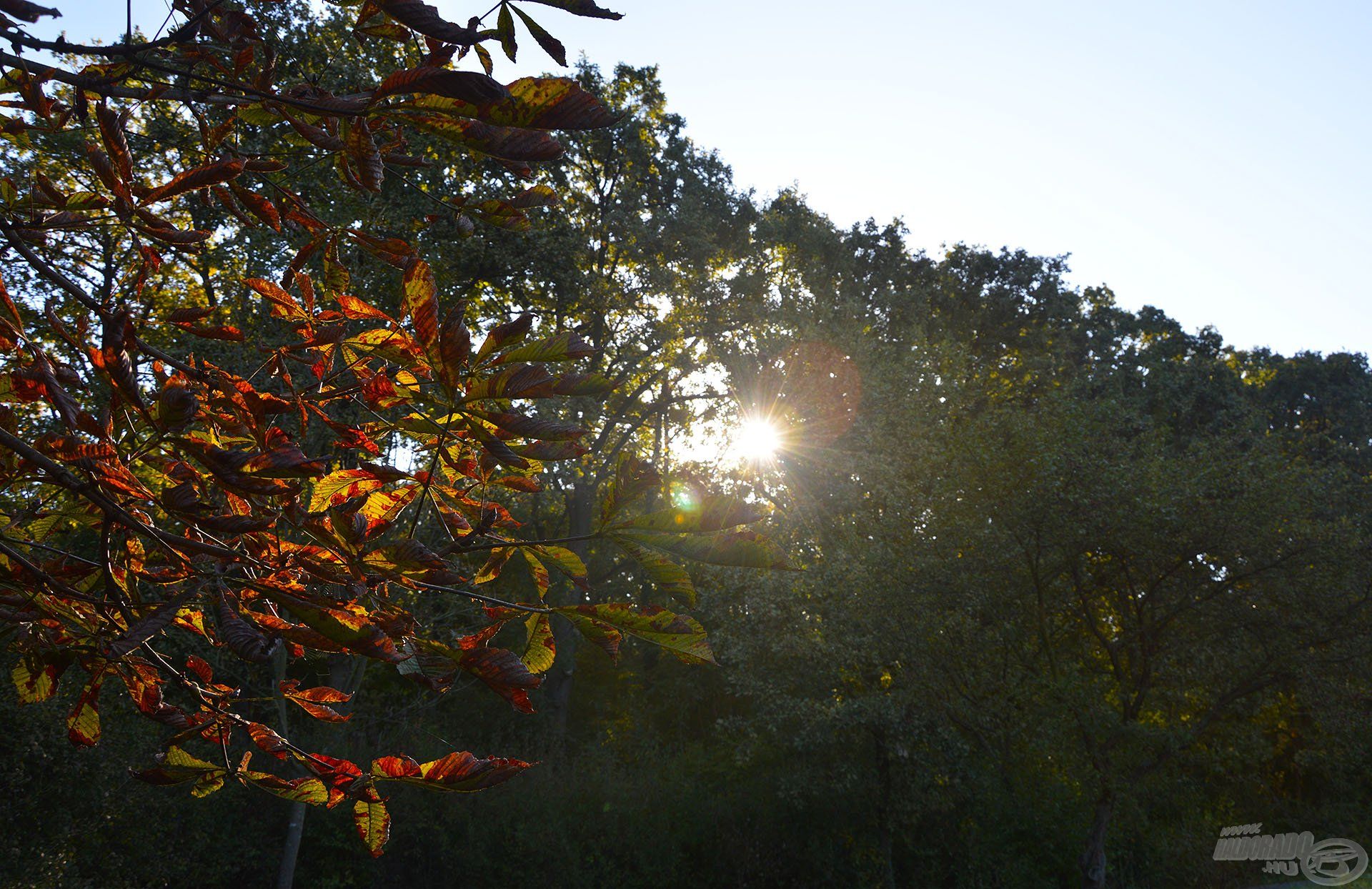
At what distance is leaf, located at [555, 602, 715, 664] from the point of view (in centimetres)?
105

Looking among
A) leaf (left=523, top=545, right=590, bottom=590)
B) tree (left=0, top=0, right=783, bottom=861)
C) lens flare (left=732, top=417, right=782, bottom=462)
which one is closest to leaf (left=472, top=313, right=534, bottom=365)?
tree (left=0, top=0, right=783, bottom=861)

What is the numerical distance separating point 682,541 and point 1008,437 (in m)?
13.4

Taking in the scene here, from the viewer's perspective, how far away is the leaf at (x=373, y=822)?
1.26 meters

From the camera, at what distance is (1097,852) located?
10.9 metres

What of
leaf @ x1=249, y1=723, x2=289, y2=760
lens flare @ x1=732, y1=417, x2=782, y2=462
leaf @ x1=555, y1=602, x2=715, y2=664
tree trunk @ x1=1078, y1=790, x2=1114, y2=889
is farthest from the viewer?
lens flare @ x1=732, y1=417, x2=782, y2=462

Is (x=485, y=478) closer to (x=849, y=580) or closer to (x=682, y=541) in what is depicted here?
(x=682, y=541)

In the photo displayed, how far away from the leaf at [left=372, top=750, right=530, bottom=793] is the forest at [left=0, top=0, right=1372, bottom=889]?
0.05 feet

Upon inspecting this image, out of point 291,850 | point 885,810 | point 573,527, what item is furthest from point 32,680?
point 573,527

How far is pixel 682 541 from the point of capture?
3.13 ft

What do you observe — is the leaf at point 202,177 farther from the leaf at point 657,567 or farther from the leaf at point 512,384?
the leaf at point 657,567

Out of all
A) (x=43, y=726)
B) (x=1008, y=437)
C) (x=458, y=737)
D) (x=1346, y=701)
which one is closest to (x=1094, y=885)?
(x=1346, y=701)

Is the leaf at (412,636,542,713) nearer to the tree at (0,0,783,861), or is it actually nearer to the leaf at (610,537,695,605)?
the tree at (0,0,783,861)

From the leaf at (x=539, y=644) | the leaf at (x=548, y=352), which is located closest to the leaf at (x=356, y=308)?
the leaf at (x=548, y=352)

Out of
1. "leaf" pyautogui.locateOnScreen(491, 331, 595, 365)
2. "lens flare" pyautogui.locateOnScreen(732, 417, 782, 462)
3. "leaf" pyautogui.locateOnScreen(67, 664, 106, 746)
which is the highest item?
"lens flare" pyautogui.locateOnScreen(732, 417, 782, 462)
